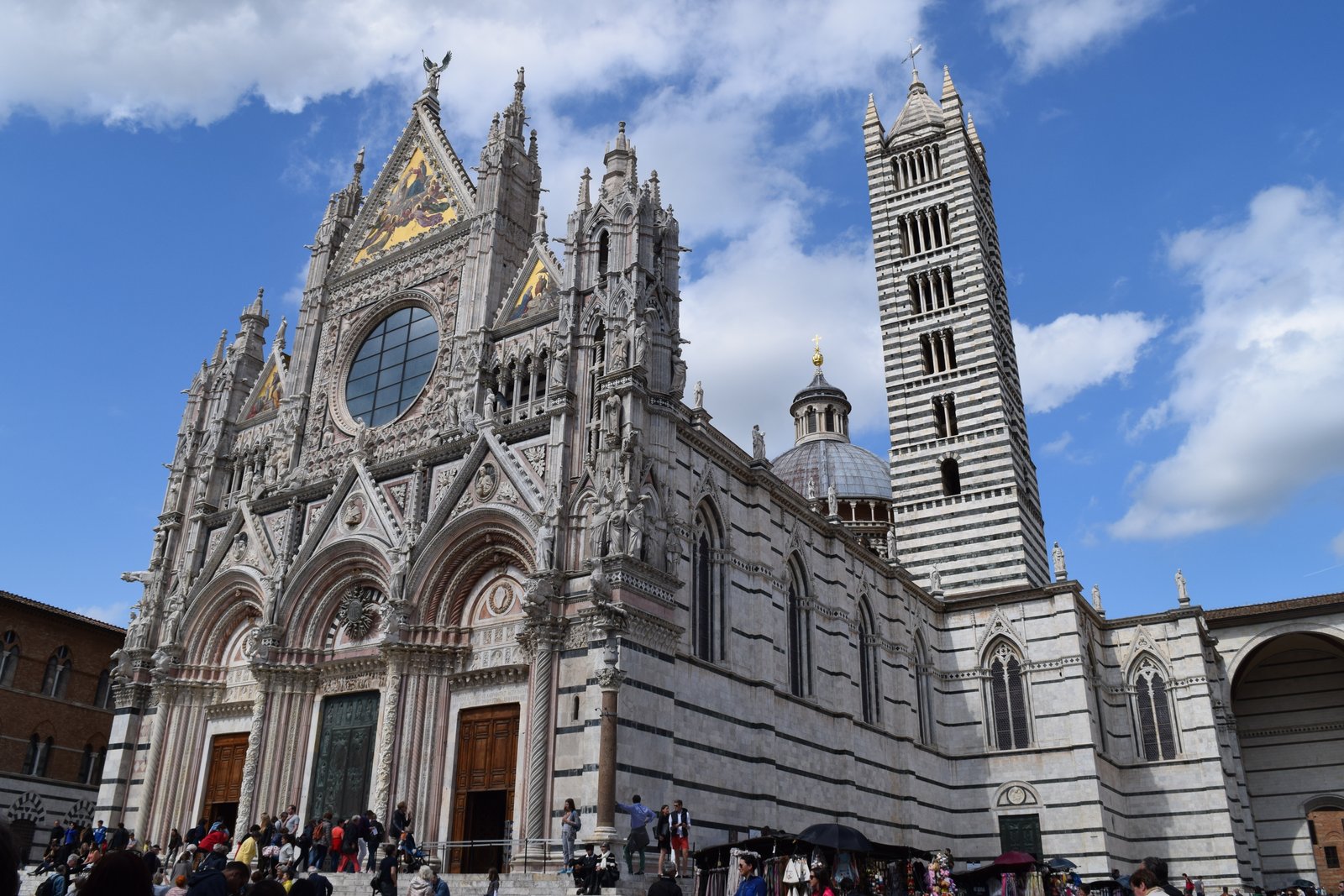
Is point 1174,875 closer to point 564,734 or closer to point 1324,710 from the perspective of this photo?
point 1324,710

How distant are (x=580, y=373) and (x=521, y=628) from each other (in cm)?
539

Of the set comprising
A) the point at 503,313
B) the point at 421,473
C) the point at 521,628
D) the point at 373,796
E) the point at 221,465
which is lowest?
the point at 373,796

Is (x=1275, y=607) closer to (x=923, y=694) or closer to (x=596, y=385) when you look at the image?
(x=923, y=694)

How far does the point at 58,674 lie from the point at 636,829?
2257cm

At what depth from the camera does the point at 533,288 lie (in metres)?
25.7

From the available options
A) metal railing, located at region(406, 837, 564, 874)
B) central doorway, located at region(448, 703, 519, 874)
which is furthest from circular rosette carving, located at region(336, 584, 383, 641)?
metal railing, located at region(406, 837, 564, 874)

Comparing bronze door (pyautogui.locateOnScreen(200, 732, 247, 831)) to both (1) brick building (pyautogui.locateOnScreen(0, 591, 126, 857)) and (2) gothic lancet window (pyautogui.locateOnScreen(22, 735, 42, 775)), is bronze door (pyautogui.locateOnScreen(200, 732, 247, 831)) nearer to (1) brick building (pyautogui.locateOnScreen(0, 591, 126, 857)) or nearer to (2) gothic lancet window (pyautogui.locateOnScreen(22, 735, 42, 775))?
(1) brick building (pyautogui.locateOnScreen(0, 591, 126, 857))

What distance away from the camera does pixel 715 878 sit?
17.0 meters

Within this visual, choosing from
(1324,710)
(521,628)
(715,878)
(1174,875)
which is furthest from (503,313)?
(1324,710)

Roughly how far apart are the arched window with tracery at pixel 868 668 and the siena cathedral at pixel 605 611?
0.09 metres

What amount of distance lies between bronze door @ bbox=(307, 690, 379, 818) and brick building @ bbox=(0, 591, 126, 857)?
1156 centimetres

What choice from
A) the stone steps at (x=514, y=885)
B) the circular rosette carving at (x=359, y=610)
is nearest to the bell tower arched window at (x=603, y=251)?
the circular rosette carving at (x=359, y=610)

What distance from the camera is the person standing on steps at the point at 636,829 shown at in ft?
57.0

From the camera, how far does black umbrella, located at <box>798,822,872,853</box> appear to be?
1716 cm
